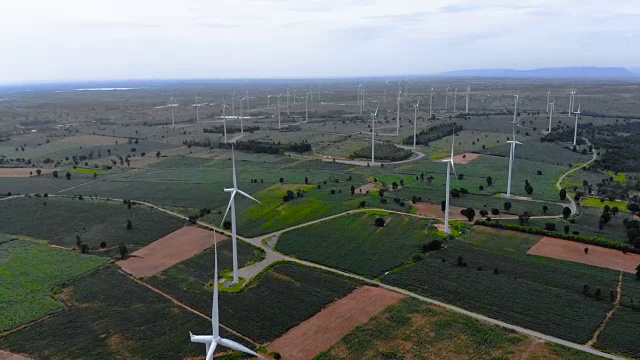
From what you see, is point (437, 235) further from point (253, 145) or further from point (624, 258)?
point (253, 145)

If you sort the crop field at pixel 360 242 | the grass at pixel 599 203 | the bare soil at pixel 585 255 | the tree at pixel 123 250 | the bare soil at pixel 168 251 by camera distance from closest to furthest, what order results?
the bare soil at pixel 585 255 < the crop field at pixel 360 242 < the bare soil at pixel 168 251 < the tree at pixel 123 250 < the grass at pixel 599 203

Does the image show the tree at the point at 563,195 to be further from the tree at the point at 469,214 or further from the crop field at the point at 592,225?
the tree at the point at 469,214

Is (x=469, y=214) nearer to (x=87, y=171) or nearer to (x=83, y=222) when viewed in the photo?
(x=83, y=222)

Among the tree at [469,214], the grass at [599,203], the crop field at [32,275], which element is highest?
the tree at [469,214]

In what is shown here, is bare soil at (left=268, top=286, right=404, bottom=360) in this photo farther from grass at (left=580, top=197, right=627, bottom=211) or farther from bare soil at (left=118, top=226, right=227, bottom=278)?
grass at (left=580, top=197, right=627, bottom=211)

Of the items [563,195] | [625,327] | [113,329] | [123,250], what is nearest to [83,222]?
[123,250]

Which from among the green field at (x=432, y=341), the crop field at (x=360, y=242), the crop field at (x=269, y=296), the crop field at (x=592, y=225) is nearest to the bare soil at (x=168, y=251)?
the crop field at (x=269, y=296)

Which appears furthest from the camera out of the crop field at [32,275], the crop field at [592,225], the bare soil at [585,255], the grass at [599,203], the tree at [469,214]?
the grass at [599,203]
